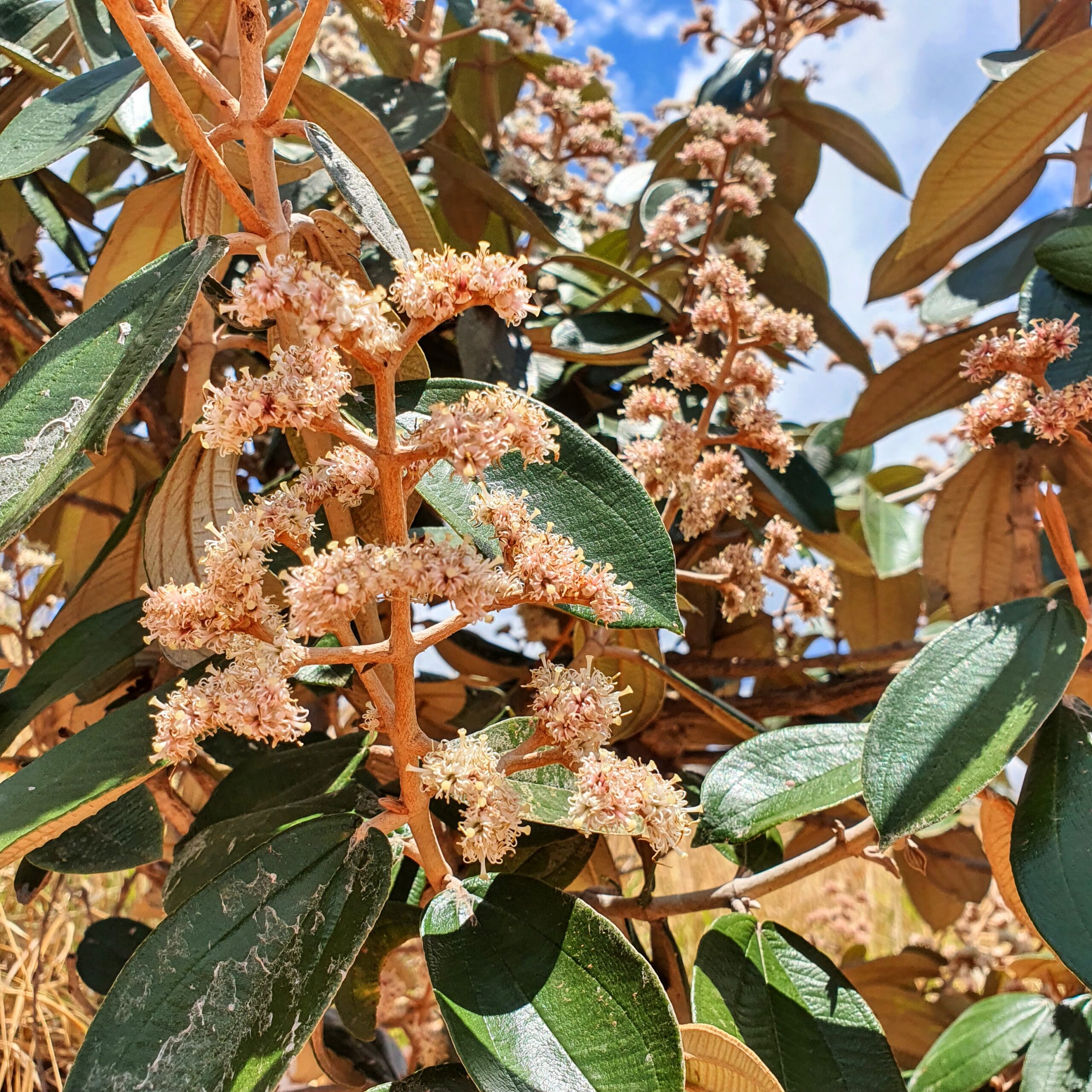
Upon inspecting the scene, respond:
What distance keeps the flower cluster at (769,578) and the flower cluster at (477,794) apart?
376 mm

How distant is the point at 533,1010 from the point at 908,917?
1815 mm

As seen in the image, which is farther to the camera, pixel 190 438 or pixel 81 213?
pixel 81 213

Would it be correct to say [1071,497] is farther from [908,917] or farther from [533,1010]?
[908,917]

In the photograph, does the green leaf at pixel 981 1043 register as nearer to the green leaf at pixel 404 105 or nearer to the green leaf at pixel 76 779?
the green leaf at pixel 76 779

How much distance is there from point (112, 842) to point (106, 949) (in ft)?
1.33

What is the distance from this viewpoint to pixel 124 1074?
45 cm

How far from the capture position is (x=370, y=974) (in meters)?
0.71

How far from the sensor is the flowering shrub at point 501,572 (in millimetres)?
472

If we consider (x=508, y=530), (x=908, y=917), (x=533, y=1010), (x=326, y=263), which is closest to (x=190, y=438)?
(x=326, y=263)

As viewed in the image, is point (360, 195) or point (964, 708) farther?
point (964, 708)

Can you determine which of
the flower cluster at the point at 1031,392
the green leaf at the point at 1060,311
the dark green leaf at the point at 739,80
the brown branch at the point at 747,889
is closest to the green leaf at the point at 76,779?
the brown branch at the point at 747,889

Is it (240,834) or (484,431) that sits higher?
(484,431)

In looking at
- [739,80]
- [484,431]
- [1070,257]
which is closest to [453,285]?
[484,431]

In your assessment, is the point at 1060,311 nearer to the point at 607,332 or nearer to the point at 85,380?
the point at 607,332
